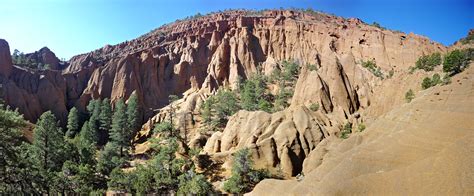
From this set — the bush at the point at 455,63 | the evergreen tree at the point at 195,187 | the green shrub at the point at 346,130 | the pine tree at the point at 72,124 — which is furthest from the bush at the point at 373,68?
the pine tree at the point at 72,124

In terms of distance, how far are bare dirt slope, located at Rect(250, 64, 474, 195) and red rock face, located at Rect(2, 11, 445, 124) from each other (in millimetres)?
52329

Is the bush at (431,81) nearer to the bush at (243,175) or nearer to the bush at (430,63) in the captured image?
the bush at (430,63)

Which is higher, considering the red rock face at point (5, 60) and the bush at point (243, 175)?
the red rock face at point (5, 60)

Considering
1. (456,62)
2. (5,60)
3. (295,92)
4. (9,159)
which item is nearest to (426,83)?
(456,62)

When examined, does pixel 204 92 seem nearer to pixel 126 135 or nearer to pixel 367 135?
pixel 126 135

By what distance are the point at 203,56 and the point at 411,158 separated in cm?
8399

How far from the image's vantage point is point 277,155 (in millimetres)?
44875

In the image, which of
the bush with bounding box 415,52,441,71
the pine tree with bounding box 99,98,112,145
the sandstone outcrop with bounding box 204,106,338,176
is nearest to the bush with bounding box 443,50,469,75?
the bush with bounding box 415,52,441,71

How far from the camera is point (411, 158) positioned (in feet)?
78.9

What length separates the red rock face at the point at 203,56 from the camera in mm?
80938

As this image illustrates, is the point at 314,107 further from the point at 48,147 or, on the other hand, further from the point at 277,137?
the point at 48,147

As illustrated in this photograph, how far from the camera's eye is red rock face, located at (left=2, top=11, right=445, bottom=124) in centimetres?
8094

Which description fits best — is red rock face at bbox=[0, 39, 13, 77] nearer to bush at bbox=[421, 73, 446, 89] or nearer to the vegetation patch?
bush at bbox=[421, 73, 446, 89]

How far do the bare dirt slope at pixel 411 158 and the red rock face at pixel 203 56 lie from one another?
52329 millimetres
